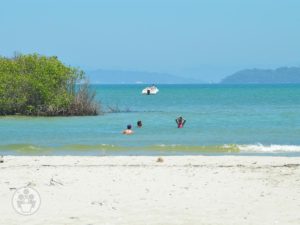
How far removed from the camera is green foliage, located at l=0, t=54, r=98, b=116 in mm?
44344

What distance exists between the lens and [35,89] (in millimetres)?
44500
